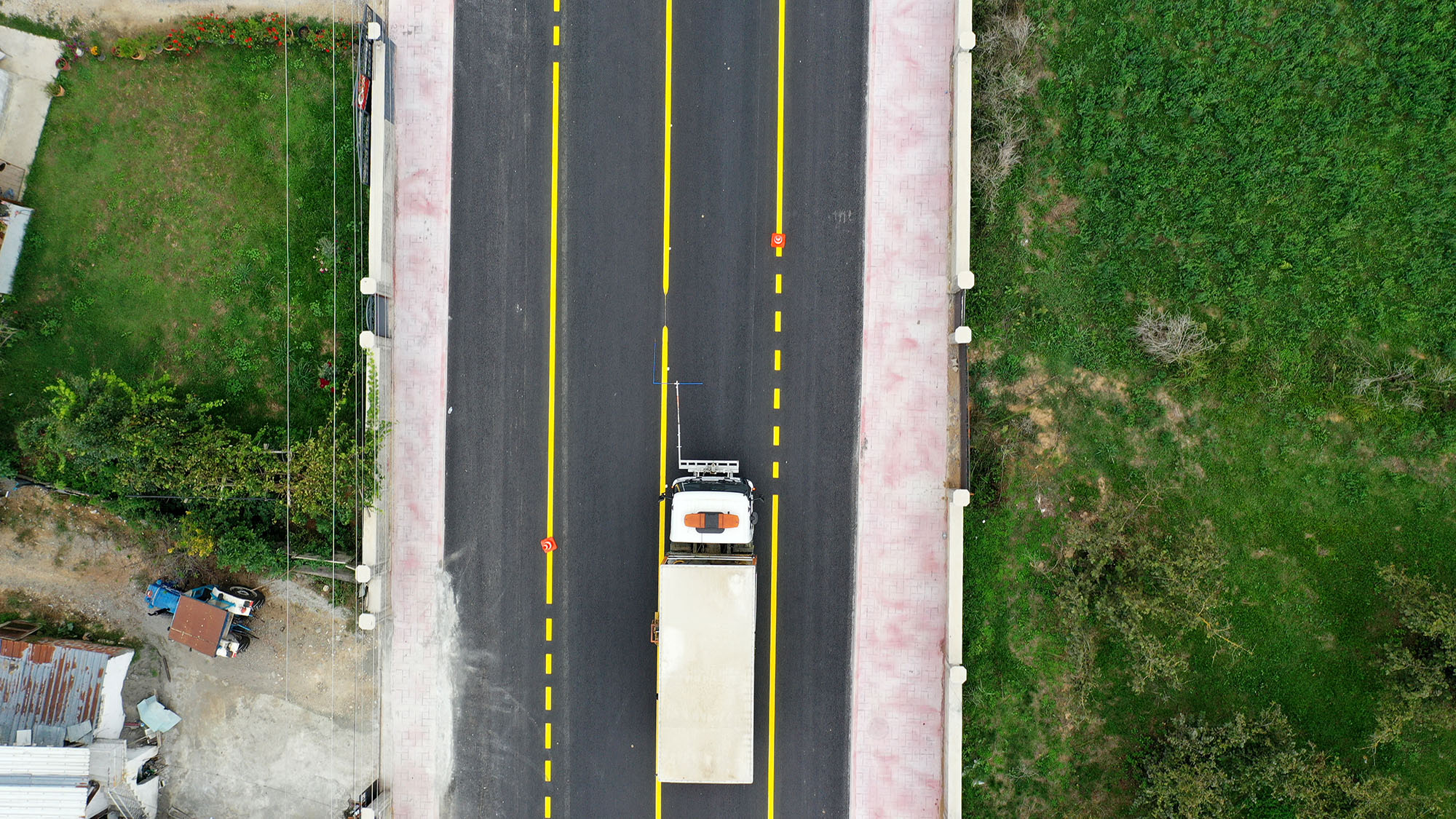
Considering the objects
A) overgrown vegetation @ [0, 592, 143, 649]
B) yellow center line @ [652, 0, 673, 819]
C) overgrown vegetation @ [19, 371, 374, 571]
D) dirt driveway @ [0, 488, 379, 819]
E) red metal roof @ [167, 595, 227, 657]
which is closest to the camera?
overgrown vegetation @ [19, 371, 374, 571]

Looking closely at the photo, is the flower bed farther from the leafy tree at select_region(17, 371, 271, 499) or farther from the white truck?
the white truck

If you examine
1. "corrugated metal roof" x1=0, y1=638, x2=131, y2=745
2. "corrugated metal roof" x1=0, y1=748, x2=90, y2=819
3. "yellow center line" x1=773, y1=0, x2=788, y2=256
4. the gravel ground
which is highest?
the gravel ground

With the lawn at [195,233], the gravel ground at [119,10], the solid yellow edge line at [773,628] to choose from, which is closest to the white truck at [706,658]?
the solid yellow edge line at [773,628]

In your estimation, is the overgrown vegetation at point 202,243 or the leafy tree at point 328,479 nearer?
the leafy tree at point 328,479

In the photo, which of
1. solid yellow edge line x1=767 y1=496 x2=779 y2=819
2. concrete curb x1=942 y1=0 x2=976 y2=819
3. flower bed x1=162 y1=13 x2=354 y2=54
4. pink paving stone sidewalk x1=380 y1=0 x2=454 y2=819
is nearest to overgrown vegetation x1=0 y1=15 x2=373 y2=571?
flower bed x1=162 y1=13 x2=354 y2=54

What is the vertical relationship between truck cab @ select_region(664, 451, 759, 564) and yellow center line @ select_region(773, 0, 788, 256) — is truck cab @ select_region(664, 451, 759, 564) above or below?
below

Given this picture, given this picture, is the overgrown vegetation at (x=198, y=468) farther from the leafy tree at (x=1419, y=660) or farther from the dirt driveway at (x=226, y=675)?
the leafy tree at (x=1419, y=660)

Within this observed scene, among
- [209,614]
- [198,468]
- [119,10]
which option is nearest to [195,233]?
[119,10]
